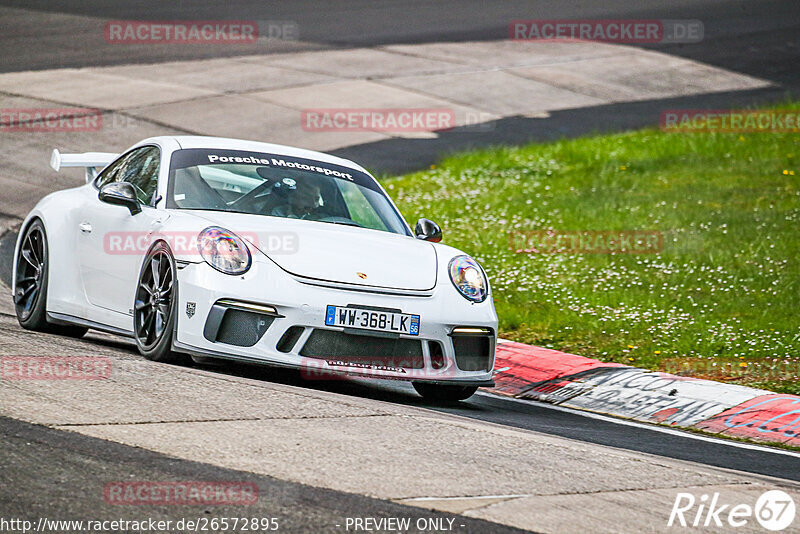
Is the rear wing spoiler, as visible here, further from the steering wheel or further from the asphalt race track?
the steering wheel

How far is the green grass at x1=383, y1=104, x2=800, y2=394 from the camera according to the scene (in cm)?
953

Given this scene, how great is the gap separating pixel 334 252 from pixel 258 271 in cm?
50

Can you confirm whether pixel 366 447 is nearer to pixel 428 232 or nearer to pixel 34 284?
pixel 428 232

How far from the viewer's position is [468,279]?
7.24 metres

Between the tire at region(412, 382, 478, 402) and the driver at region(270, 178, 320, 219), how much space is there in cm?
130

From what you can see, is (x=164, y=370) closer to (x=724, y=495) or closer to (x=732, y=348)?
(x=724, y=495)

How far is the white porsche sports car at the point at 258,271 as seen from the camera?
6535 millimetres

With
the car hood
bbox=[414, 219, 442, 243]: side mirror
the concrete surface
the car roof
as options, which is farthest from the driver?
the concrete surface

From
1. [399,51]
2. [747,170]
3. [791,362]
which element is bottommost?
[791,362]

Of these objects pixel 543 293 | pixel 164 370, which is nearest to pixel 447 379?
pixel 164 370

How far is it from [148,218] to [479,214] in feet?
25.8

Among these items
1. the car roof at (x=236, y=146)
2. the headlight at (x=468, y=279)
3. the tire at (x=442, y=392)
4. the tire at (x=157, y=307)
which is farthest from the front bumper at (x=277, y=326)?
the car roof at (x=236, y=146)

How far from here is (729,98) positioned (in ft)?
74.9

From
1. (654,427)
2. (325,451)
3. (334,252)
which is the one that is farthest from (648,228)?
(325,451)
